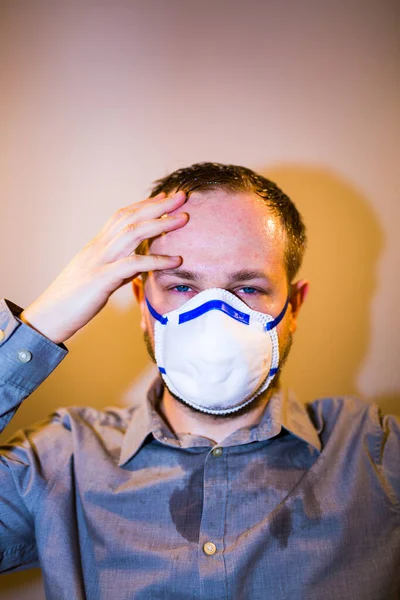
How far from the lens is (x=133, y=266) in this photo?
3.99 ft

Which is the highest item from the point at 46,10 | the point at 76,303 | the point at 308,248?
the point at 46,10

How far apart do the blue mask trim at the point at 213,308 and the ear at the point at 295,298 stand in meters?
0.28

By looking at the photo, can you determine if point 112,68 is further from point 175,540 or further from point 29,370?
point 175,540

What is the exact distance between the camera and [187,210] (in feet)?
4.32

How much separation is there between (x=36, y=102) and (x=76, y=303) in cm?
98

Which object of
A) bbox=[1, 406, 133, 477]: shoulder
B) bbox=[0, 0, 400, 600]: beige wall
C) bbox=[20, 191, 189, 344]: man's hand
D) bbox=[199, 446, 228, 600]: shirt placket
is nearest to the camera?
bbox=[199, 446, 228, 600]: shirt placket

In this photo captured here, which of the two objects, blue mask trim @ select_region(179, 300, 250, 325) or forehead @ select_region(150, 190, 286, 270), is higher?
forehead @ select_region(150, 190, 286, 270)

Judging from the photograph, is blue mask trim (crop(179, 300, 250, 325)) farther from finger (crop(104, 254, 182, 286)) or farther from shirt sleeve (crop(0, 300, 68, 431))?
shirt sleeve (crop(0, 300, 68, 431))

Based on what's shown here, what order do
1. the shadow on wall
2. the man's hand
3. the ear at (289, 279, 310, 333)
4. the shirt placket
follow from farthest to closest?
the shadow on wall → the ear at (289, 279, 310, 333) → the man's hand → the shirt placket

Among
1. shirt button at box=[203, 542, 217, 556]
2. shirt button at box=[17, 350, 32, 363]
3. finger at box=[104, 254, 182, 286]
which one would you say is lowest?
shirt button at box=[203, 542, 217, 556]

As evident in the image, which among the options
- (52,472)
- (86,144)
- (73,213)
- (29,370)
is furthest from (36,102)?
(52,472)

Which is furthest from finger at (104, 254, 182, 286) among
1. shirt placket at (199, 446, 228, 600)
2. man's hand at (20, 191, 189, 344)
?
shirt placket at (199, 446, 228, 600)

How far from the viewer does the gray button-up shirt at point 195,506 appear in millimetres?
1140

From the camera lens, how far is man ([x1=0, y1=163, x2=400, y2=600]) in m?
1.15
